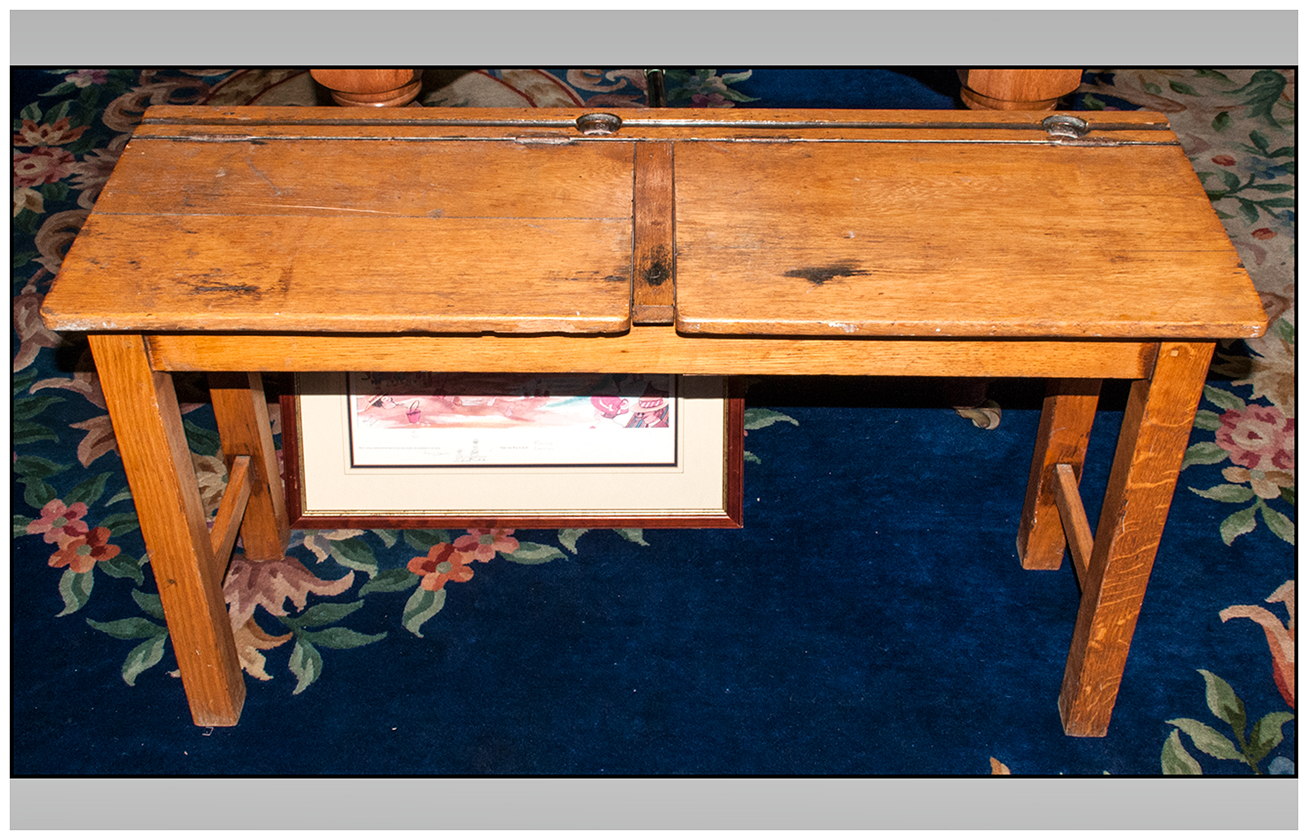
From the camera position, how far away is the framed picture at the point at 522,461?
2.17 m

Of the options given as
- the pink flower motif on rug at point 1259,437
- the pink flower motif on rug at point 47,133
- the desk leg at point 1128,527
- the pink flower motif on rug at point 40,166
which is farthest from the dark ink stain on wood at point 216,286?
the pink flower motif on rug at point 47,133

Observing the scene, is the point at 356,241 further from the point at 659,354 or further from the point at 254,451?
the point at 254,451

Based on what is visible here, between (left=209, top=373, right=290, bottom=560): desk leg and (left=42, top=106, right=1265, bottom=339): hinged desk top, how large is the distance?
40 cm

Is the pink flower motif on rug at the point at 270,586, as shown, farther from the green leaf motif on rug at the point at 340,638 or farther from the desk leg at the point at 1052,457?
the desk leg at the point at 1052,457

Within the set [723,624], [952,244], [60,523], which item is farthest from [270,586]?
[952,244]

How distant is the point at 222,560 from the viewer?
5.99 feet

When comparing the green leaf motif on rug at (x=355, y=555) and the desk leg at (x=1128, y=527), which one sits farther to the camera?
the green leaf motif on rug at (x=355, y=555)

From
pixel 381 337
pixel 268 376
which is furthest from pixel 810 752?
pixel 268 376

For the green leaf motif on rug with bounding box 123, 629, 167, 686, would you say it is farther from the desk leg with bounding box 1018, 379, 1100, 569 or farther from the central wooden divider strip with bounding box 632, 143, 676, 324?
the desk leg with bounding box 1018, 379, 1100, 569

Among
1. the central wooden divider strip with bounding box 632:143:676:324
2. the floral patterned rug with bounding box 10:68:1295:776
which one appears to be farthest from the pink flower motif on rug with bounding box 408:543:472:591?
the central wooden divider strip with bounding box 632:143:676:324

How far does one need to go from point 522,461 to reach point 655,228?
735 millimetres

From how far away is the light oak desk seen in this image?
1430 mm

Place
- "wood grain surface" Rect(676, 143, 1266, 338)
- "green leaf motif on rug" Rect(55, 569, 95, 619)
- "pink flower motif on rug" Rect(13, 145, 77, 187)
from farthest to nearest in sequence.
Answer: "pink flower motif on rug" Rect(13, 145, 77, 187) < "green leaf motif on rug" Rect(55, 569, 95, 619) < "wood grain surface" Rect(676, 143, 1266, 338)

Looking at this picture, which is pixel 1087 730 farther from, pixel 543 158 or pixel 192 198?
pixel 192 198
